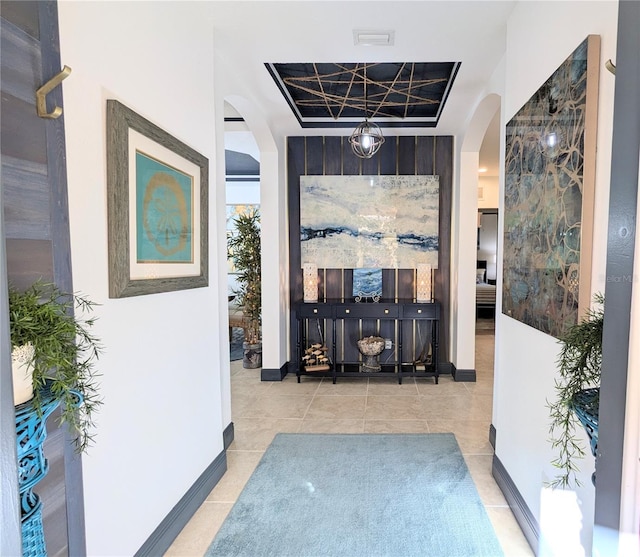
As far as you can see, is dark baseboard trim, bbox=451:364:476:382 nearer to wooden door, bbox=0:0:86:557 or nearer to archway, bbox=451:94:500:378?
archway, bbox=451:94:500:378

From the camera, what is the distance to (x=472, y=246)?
4.14 m

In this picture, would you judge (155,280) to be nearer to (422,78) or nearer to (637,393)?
(637,393)

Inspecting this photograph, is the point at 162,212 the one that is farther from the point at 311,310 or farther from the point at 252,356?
the point at 252,356

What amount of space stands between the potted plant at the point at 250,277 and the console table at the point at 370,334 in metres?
0.77

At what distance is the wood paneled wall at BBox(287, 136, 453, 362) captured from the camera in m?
4.32

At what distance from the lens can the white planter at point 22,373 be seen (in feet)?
2.41

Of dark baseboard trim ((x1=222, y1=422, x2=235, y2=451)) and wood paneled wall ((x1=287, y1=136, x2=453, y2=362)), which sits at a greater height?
wood paneled wall ((x1=287, y1=136, x2=453, y2=362))

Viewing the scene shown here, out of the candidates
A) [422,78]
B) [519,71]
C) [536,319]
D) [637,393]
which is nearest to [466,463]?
[536,319]

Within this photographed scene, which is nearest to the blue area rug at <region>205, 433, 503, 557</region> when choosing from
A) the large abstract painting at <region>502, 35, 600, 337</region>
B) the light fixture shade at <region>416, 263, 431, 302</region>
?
the large abstract painting at <region>502, 35, 600, 337</region>

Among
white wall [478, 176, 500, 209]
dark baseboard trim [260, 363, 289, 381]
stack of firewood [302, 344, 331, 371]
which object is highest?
white wall [478, 176, 500, 209]

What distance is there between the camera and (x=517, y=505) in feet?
6.36

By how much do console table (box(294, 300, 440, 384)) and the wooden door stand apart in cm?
311

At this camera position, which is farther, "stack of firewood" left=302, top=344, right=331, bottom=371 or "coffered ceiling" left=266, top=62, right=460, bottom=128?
"stack of firewood" left=302, top=344, right=331, bottom=371

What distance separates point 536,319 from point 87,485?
1960 mm
